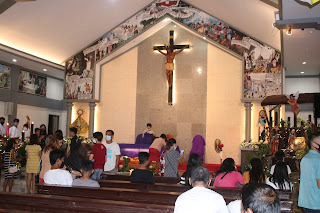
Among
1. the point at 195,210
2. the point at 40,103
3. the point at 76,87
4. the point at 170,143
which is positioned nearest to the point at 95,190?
the point at 195,210

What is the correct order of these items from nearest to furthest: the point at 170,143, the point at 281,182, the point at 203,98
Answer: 1. the point at 281,182
2. the point at 170,143
3. the point at 203,98

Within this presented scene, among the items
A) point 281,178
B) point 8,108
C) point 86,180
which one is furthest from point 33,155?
point 8,108

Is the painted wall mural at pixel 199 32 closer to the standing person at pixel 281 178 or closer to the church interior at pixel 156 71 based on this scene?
the church interior at pixel 156 71

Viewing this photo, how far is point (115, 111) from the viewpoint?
16250mm

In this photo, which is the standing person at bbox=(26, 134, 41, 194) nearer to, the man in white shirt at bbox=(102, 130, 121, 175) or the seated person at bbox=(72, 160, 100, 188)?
the man in white shirt at bbox=(102, 130, 121, 175)

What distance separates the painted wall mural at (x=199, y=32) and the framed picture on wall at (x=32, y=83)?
6.54 ft

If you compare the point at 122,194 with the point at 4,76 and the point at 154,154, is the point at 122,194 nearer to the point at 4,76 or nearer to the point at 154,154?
the point at 154,154

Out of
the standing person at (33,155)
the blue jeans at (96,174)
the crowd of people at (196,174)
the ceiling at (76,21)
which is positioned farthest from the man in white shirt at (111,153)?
the ceiling at (76,21)

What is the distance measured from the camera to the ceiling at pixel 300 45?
7.05m

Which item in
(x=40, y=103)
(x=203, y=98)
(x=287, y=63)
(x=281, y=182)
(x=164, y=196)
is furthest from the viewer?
(x=40, y=103)

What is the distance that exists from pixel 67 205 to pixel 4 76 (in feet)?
41.8

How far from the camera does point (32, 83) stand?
17.2 m

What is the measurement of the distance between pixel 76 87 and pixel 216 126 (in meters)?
A: 6.24

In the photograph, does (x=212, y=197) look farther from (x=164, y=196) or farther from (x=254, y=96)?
(x=254, y=96)
